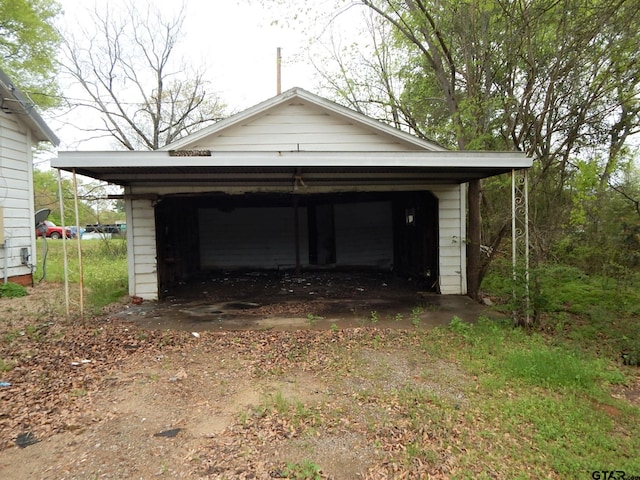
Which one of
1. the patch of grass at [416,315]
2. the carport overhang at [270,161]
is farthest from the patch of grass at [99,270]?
the patch of grass at [416,315]

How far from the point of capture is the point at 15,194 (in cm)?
776

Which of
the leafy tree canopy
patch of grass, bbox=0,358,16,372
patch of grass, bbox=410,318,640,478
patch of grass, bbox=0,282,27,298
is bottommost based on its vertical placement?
patch of grass, bbox=410,318,640,478

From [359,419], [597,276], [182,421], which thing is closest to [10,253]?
[182,421]

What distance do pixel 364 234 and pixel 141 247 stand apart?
682 centimetres

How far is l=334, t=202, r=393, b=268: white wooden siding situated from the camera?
1141cm

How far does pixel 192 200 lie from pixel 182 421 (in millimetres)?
8671

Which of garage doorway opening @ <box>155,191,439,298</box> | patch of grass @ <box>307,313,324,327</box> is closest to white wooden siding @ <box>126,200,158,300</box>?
patch of grass @ <box>307,313,324,327</box>

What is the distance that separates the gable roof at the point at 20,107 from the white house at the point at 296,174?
3.22m

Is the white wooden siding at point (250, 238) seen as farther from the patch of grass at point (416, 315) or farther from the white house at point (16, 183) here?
the patch of grass at point (416, 315)

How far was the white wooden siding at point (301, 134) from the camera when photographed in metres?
7.08

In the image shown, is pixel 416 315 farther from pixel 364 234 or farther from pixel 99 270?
pixel 99 270

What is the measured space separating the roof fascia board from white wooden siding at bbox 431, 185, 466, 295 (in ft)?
6.95

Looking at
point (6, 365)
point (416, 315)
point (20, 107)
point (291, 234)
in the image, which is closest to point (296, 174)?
point (416, 315)

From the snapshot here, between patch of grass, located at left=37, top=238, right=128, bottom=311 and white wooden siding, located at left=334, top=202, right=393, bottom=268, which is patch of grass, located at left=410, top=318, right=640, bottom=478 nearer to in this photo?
patch of grass, located at left=37, top=238, right=128, bottom=311
